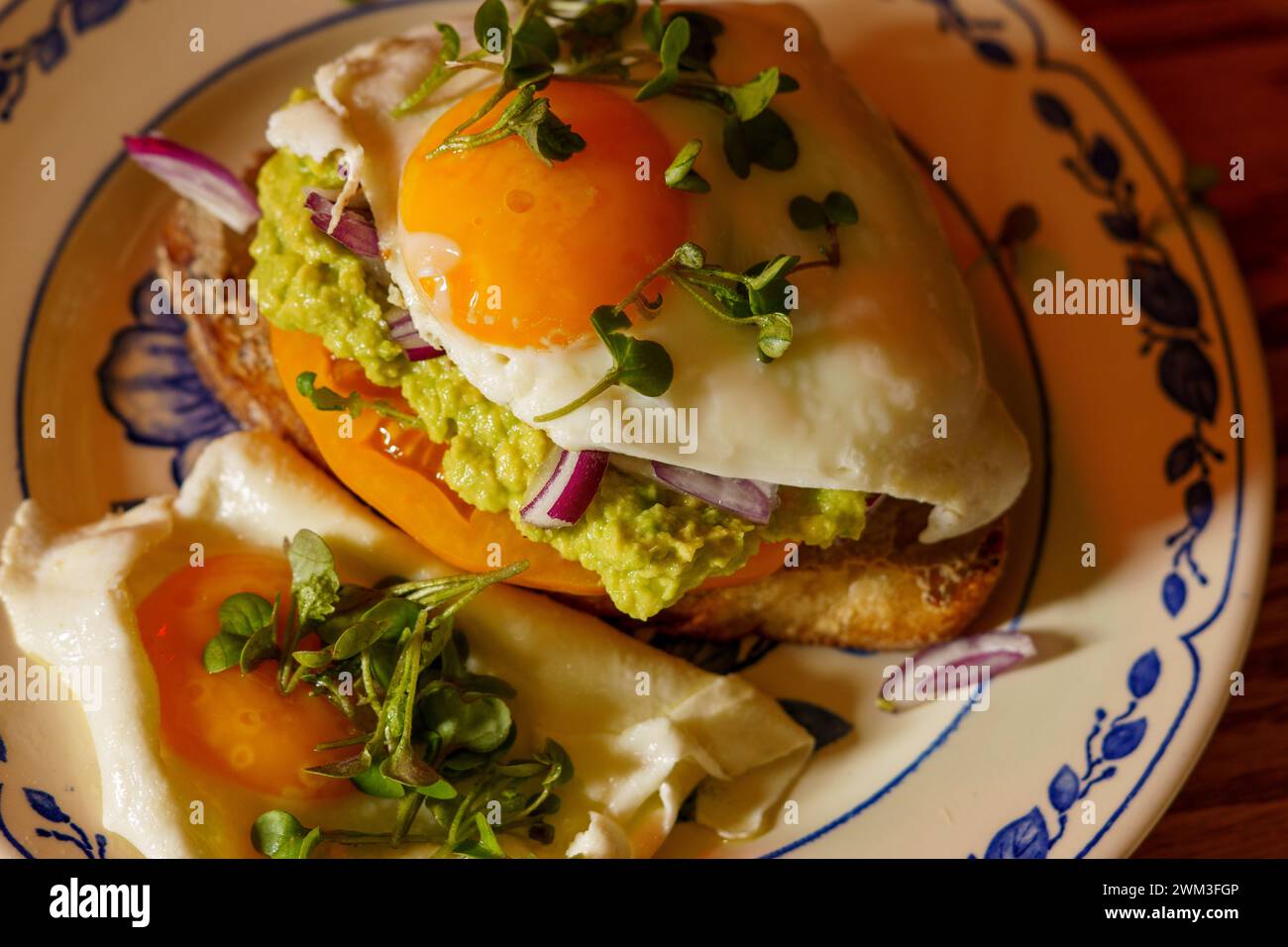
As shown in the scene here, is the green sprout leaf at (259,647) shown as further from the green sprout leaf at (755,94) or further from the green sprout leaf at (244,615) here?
the green sprout leaf at (755,94)

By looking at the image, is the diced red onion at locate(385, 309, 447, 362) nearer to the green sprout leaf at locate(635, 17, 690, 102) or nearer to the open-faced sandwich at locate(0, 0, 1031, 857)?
the open-faced sandwich at locate(0, 0, 1031, 857)

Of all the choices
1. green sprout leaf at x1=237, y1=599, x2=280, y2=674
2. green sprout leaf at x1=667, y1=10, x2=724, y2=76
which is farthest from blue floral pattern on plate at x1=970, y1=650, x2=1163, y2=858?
green sprout leaf at x1=667, y1=10, x2=724, y2=76

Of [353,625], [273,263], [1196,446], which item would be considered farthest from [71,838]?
[1196,446]

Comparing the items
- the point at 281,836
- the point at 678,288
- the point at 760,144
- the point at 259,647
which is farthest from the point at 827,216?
the point at 281,836

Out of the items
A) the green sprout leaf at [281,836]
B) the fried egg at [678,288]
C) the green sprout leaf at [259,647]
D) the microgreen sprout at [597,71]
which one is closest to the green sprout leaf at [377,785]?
the green sprout leaf at [281,836]

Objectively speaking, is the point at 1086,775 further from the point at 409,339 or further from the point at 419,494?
the point at 409,339

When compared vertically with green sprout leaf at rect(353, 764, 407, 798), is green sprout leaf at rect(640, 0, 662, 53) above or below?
above
